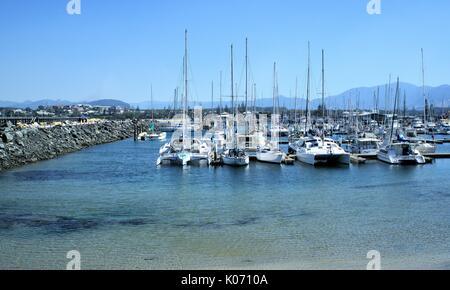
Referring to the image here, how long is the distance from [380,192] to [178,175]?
1293 centimetres

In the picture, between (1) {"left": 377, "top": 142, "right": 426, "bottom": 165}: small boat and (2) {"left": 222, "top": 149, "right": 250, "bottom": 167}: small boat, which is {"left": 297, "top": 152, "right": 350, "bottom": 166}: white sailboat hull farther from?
(2) {"left": 222, "top": 149, "right": 250, "bottom": 167}: small boat

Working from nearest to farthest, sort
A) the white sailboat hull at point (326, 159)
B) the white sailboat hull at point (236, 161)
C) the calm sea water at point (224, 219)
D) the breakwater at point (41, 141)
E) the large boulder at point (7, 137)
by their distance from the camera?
the calm sea water at point (224, 219)
the white sailboat hull at point (236, 161)
the white sailboat hull at point (326, 159)
the breakwater at point (41, 141)
the large boulder at point (7, 137)

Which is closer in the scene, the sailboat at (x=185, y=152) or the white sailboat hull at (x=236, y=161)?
the white sailboat hull at (x=236, y=161)

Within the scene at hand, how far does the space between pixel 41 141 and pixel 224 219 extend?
35270mm

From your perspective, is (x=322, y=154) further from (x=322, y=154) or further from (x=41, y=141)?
(x=41, y=141)

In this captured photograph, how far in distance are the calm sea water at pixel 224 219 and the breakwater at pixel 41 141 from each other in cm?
540

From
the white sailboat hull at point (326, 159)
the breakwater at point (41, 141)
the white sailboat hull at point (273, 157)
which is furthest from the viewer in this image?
the white sailboat hull at point (273, 157)

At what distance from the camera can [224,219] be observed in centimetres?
1967

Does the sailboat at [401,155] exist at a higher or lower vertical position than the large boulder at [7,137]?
lower

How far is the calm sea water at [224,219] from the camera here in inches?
551

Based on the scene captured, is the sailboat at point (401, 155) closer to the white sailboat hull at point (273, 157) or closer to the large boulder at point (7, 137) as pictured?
the white sailboat hull at point (273, 157)

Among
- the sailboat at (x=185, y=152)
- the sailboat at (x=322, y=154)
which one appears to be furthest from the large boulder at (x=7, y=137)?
the sailboat at (x=322, y=154)
